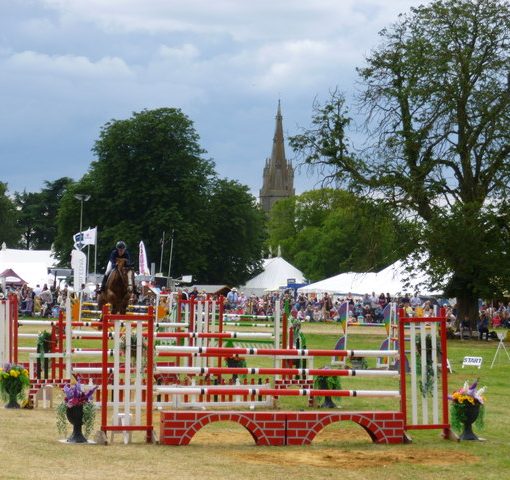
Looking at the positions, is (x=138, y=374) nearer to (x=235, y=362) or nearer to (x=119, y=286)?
(x=235, y=362)

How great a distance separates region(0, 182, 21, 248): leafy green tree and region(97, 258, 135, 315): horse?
113 m

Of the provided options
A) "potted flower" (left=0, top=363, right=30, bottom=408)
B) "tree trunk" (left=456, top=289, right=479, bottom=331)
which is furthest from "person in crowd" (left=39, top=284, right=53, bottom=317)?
"potted flower" (left=0, top=363, right=30, bottom=408)

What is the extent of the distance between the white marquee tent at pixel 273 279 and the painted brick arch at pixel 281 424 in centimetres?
7049

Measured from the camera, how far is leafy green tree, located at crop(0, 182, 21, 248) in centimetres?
13825

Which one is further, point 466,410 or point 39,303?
point 39,303

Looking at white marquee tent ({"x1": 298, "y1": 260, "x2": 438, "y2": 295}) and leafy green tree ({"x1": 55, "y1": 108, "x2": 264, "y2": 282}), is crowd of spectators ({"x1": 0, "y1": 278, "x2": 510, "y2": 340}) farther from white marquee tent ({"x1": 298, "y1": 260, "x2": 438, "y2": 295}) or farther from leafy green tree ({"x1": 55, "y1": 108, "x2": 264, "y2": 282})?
leafy green tree ({"x1": 55, "y1": 108, "x2": 264, "y2": 282})

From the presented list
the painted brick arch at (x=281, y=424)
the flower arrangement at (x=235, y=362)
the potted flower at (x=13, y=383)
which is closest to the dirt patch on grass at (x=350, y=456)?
the painted brick arch at (x=281, y=424)

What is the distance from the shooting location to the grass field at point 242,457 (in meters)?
11.2

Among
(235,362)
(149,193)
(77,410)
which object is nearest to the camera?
(77,410)

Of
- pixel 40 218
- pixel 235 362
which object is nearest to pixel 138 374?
pixel 235 362

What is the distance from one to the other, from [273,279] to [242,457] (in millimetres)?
74009

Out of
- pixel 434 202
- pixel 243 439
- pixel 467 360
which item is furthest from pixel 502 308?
pixel 243 439

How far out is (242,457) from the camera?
12445mm

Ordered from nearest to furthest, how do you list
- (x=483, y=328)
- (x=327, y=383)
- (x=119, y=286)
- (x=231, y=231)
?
1. (x=327, y=383)
2. (x=119, y=286)
3. (x=483, y=328)
4. (x=231, y=231)
